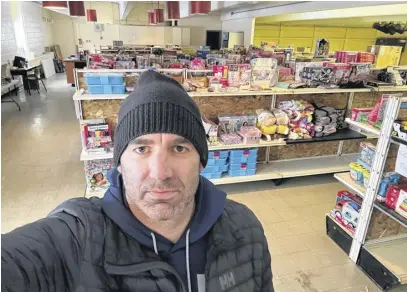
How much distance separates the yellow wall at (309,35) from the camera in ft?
40.8

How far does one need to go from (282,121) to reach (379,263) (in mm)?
1904

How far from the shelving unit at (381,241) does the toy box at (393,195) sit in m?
0.04

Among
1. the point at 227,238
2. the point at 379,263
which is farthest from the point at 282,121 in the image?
the point at 227,238

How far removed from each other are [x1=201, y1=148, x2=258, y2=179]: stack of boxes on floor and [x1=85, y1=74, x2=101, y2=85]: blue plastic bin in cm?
154

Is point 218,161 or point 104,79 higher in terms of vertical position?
point 104,79

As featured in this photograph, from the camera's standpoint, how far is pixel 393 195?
2.34 metres

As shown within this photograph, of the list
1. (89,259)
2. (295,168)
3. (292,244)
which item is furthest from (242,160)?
(89,259)

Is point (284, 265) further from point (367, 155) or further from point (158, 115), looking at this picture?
point (158, 115)

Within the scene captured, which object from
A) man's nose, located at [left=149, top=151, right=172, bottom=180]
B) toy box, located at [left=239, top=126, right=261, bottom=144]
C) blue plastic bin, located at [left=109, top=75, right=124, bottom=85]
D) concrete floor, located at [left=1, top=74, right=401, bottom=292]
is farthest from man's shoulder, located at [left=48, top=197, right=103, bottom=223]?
toy box, located at [left=239, top=126, right=261, bottom=144]

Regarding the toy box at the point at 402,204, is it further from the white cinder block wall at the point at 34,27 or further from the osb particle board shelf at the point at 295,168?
the white cinder block wall at the point at 34,27

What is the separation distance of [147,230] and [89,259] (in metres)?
0.19

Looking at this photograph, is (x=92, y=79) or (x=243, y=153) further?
(x=243, y=153)

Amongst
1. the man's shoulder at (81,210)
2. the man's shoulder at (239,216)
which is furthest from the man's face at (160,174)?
the man's shoulder at (239,216)

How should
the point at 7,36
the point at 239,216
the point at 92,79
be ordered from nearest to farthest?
the point at 239,216 → the point at 92,79 → the point at 7,36
